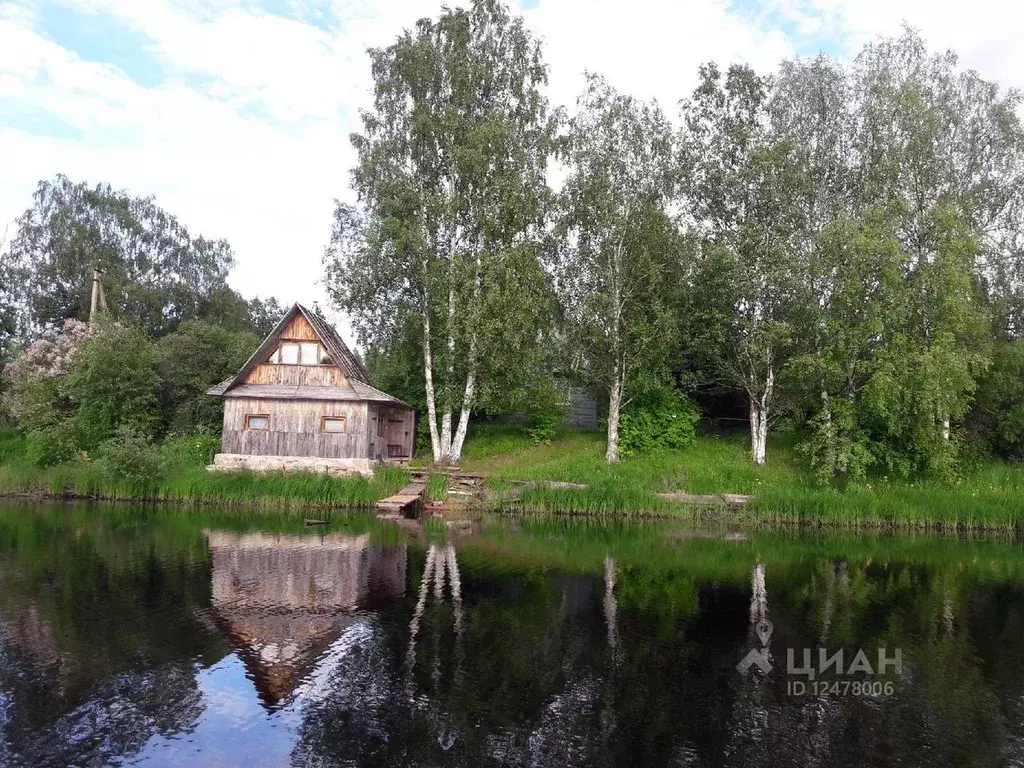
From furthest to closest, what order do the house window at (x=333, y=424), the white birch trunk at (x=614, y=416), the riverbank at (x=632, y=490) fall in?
the white birch trunk at (x=614, y=416) < the house window at (x=333, y=424) < the riverbank at (x=632, y=490)

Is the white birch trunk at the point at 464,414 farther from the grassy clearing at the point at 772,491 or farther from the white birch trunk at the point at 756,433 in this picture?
the white birch trunk at the point at 756,433

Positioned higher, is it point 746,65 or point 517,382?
point 746,65

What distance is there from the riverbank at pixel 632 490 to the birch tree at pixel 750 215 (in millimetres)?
4083

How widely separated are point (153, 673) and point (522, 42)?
30.8m

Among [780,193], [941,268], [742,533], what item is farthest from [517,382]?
[941,268]

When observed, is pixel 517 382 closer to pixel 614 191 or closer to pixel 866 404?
pixel 614 191

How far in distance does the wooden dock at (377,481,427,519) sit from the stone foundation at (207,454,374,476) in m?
2.82

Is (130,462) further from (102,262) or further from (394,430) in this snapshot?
(102,262)

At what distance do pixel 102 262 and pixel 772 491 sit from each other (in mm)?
47012

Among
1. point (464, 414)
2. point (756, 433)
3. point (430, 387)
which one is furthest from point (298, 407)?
point (756, 433)

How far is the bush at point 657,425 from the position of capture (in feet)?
111

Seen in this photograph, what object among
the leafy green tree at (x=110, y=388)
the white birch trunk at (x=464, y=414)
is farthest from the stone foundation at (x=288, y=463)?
the leafy green tree at (x=110, y=388)

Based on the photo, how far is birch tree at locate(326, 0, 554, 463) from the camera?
30.4 metres

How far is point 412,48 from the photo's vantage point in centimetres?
3120
